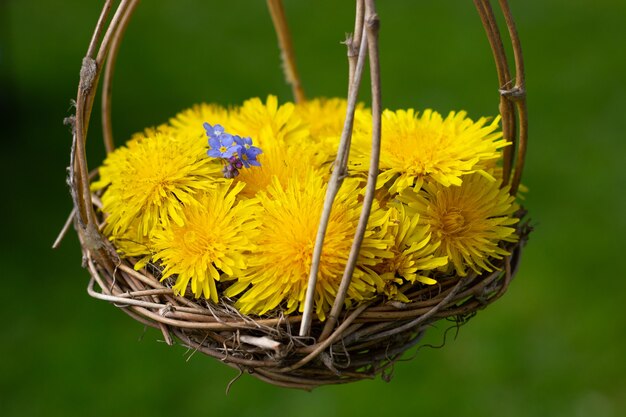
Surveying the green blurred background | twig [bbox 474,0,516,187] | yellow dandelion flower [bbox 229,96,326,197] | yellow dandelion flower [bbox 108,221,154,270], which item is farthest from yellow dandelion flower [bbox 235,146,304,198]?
the green blurred background

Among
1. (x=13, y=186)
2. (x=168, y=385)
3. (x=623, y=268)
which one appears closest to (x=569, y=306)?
(x=623, y=268)

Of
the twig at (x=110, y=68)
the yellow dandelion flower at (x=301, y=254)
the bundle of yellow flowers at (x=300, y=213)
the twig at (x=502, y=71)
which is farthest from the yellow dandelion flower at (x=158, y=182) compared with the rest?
the twig at (x=502, y=71)

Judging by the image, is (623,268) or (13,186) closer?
(623,268)

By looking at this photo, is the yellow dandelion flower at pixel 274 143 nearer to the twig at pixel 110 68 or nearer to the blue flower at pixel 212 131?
the blue flower at pixel 212 131

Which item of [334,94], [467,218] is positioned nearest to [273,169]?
[467,218]

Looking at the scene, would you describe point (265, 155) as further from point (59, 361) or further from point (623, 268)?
point (623, 268)

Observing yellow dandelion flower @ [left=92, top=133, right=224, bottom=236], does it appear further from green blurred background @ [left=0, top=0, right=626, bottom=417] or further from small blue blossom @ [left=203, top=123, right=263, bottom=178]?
green blurred background @ [left=0, top=0, right=626, bottom=417]

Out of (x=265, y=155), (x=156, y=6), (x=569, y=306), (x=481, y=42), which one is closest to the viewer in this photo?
(x=265, y=155)
